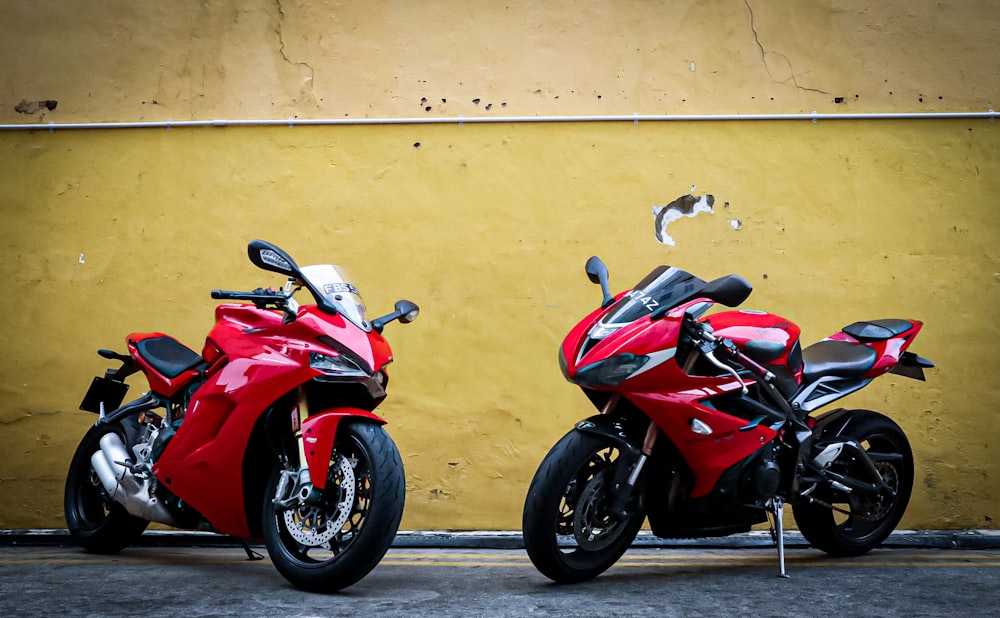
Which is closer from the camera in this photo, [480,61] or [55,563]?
[55,563]

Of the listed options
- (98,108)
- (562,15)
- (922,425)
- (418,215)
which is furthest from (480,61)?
(922,425)

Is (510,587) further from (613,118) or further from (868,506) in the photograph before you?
(613,118)

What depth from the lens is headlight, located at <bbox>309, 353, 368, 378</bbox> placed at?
175 inches

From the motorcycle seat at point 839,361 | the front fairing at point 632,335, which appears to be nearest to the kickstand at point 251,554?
the front fairing at point 632,335

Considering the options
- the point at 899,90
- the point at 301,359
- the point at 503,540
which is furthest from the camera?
the point at 899,90

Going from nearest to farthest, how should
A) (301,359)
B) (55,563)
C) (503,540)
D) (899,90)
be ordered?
1. (301,359)
2. (55,563)
3. (503,540)
4. (899,90)

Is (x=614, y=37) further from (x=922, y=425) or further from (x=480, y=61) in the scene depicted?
(x=922, y=425)

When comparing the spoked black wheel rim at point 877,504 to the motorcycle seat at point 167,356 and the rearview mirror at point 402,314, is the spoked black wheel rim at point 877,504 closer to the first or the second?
the rearview mirror at point 402,314

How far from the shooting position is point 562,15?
667 centimetres

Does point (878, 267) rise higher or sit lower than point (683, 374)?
higher

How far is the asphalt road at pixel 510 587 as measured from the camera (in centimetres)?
412

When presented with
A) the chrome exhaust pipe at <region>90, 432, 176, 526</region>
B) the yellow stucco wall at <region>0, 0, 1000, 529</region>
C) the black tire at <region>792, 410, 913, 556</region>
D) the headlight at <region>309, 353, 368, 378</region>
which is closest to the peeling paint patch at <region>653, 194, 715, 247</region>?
the yellow stucco wall at <region>0, 0, 1000, 529</region>

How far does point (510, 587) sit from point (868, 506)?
206 centimetres

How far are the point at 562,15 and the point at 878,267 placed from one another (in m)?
2.55
